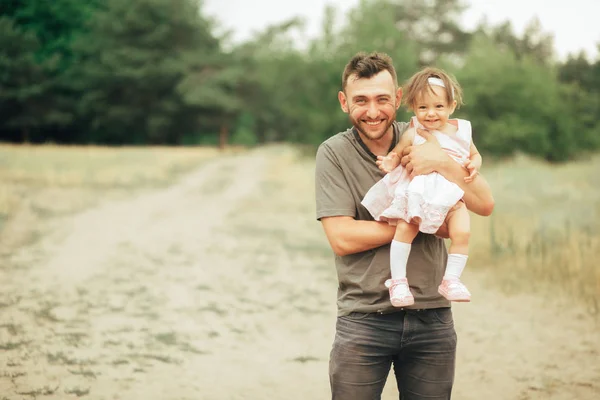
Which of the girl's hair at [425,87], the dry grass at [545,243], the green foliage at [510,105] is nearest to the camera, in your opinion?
the girl's hair at [425,87]

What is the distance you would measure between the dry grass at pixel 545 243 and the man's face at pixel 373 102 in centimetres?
475

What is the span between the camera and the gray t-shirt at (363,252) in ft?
8.43

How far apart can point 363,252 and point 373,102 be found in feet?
2.12

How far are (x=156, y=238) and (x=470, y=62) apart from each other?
2092 cm

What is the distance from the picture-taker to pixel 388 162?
257 centimetres

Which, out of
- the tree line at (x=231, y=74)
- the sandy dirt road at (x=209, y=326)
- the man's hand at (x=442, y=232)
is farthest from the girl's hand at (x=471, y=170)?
the tree line at (x=231, y=74)

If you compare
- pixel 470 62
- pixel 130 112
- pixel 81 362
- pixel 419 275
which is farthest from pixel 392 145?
pixel 130 112

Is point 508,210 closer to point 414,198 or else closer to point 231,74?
point 414,198

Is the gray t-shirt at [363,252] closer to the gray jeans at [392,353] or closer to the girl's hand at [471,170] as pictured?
the gray jeans at [392,353]

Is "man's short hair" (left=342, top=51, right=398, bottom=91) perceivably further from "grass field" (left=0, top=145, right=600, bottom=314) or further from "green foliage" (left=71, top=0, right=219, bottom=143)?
"green foliage" (left=71, top=0, right=219, bottom=143)

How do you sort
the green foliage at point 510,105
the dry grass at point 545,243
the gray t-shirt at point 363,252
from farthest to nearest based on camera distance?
the green foliage at point 510,105
the dry grass at point 545,243
the gray t-shirt at point 363,252

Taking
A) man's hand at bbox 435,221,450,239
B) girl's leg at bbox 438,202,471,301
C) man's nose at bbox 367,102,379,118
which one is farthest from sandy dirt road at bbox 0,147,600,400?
man's nose at bbox 367,102,379,118

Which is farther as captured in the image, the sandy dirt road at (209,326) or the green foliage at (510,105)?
the green foliage at (510,105)

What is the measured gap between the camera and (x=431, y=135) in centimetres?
277
